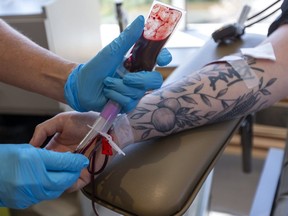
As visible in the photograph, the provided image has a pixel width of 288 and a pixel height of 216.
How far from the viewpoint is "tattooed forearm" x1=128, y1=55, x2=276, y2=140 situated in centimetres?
85

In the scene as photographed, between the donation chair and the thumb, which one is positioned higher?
the thumb

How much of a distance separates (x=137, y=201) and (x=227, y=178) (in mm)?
1485

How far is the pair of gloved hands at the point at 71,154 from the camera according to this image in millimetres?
686

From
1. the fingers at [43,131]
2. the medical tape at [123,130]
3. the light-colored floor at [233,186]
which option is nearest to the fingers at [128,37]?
the medical tape at [123,130]

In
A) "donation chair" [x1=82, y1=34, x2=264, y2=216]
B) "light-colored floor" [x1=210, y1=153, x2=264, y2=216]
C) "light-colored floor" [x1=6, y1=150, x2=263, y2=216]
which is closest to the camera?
"donation chair" [x1=82, y1=34, x2=264, y2=216]

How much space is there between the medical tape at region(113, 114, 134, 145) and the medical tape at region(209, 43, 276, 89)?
33 cm

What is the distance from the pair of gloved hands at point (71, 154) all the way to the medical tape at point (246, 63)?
28cm

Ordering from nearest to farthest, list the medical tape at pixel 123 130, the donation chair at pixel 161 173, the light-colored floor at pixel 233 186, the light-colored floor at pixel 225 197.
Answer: the donation chair at pixel 161 173, the medical tape at pixel 123 130, the light-colored floor at pixel 225 197, the light-colored floor at pixel 233 186

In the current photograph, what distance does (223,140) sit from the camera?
827 millimetres

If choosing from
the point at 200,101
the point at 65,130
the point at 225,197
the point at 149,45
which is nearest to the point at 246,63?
the point at 200,101

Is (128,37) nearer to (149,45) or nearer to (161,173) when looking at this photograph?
(149,45)

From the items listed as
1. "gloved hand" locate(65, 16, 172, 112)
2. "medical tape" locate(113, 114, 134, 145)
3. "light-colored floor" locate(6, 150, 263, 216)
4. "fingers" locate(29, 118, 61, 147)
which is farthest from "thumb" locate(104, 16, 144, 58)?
"light-colored floor" locate(6, 150, 263, 216)

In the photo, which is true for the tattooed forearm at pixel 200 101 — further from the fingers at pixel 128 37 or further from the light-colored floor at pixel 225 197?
the light-colored floor at pixel 225 197

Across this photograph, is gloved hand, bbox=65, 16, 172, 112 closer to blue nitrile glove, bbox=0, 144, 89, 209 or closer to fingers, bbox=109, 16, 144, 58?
fingers, bbox=109, 16, 144, 58
